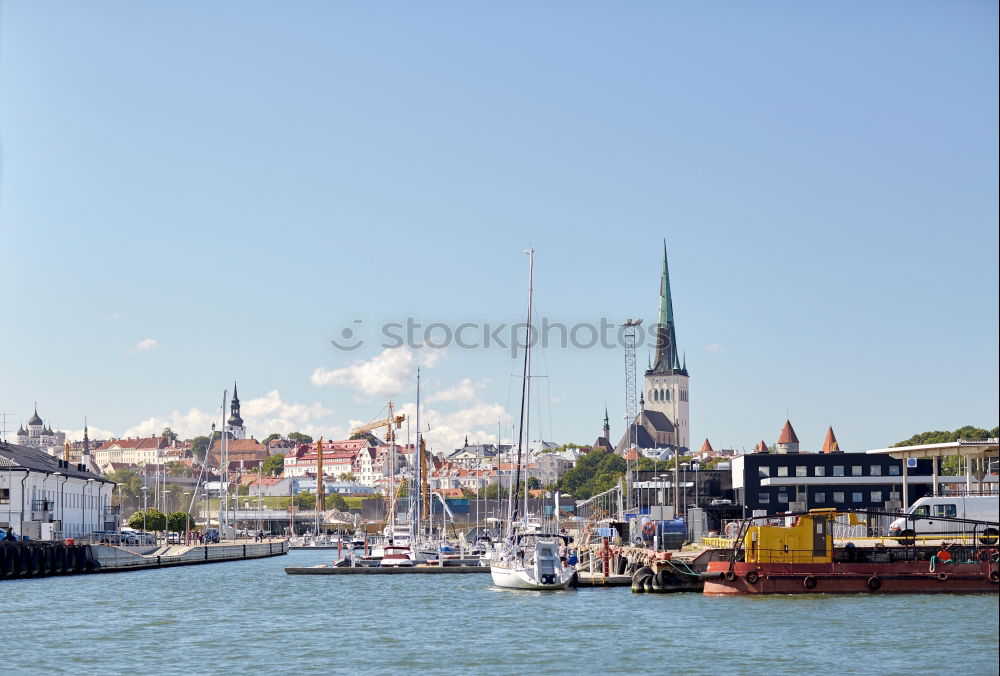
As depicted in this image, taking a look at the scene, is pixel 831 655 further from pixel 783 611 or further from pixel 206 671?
pixel 206 671

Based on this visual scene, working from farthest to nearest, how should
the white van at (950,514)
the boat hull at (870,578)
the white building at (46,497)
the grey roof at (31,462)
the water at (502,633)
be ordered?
the grey roof at (31,462) < the white building at (46,497) < the white van at (950,514) < the boat hull at (870,578) < the water at (502,633)

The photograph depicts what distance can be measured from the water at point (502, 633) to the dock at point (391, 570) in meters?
18.9

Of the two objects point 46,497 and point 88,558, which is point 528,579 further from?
point 46,497

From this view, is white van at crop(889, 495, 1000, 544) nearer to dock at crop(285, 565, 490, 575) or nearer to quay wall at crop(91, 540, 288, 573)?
dock at crop(285, 565, 490, 575)

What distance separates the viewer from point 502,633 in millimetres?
53219

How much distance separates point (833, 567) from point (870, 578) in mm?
1615

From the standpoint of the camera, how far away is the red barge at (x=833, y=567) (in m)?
60.6

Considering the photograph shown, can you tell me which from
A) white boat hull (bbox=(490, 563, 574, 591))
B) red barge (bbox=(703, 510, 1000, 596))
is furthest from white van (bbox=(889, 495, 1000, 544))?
white boat hull (bbox=(490, 563, 574, 591))

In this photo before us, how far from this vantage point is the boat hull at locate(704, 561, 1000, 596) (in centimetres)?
6047

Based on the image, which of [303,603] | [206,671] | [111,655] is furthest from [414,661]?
[303,603]

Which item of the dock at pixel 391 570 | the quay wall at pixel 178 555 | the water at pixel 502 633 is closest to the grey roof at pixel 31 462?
the quay wall at pixel 178 555

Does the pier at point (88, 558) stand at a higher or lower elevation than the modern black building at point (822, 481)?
lower

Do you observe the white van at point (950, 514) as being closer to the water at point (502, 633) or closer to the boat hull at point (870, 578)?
the boat hull at point (870, 578)

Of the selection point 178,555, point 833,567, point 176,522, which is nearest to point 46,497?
point 178,555
